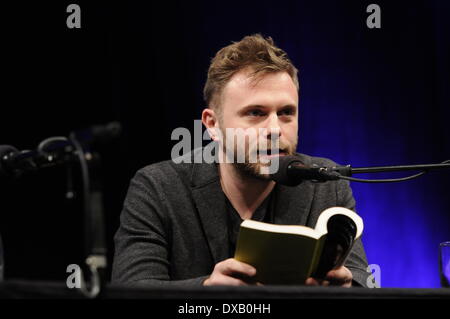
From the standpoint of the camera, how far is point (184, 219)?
179 centimetres

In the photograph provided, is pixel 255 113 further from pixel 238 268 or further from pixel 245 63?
pixel 238 268

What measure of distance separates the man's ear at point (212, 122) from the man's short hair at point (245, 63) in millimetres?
28

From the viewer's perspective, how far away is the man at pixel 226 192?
A: 67.4 inches

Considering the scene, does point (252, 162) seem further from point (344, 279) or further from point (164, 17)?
point (164, 17)

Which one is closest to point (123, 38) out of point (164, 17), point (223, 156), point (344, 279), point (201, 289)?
point (164, 17)

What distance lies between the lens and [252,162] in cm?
177

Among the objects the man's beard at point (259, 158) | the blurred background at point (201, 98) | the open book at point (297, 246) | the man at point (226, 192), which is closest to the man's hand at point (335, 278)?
the open book at point (297, 246)

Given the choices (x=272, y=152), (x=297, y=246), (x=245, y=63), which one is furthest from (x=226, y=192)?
(x=297, y=246)

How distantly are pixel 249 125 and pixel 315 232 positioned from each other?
0.65 meters

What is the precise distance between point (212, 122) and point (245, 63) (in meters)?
0.26

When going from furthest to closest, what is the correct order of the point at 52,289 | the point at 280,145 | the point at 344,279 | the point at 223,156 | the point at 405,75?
the point at 405,75 < the point at 223,156 < the point at 280,145 < the point at 344,279 < the point at 52,289

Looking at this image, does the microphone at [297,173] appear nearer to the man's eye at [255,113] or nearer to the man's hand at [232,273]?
the man's hand at [232,273]

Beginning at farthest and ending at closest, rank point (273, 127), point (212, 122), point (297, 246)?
point (212, 122), point (273, 127), point (297, 246)

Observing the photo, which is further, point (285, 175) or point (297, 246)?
point (285, 175)
